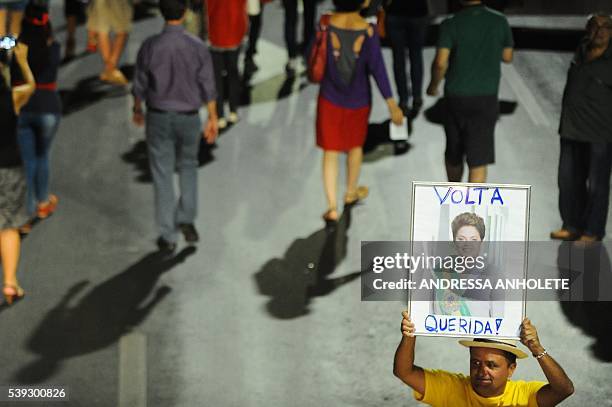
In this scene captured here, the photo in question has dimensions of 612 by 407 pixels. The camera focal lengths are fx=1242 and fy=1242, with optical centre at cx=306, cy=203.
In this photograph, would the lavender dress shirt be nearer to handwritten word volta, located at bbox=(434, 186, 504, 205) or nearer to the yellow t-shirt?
handwritten word volta, located at bbox=(434, 186, 504, 205)

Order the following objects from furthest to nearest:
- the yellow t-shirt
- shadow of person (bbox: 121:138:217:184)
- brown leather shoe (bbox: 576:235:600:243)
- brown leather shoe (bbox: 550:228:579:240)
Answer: shadow of person (bbox: 121:138:217:184)
brown leather shoe (bbox: 550:228:579:240)
brown leather shoe (bbox: 576:235:600:243)
the yellow t-shirt

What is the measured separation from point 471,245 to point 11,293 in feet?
14.3

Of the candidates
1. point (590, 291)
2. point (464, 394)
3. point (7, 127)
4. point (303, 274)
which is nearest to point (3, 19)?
point (7, 127)

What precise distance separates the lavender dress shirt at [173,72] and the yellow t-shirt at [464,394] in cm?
411

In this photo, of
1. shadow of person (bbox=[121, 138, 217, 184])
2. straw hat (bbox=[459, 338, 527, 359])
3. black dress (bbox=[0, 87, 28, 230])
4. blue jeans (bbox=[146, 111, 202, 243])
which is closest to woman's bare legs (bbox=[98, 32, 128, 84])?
shadow of person (bbox=[121, 138, 217, 184])

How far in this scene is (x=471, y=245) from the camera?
649 centimetres

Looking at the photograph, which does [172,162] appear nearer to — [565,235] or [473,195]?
[565,235]

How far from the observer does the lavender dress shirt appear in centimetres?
960

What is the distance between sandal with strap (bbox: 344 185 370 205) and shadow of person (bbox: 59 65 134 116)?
12.5ft

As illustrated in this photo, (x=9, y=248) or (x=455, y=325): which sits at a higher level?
(x=455, y=325)

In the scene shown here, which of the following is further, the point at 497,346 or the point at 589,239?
the point at 589,239

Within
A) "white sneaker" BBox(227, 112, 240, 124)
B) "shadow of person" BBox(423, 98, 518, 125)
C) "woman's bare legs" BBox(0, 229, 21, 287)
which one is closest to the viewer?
"woman's bare legs" BBox(0, 229, 21, 287)

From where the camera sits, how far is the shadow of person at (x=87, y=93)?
44.4 ft

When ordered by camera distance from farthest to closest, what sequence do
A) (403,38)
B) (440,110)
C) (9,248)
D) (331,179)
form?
(440,110) < (403,38) < (331,179) < (9,248)
